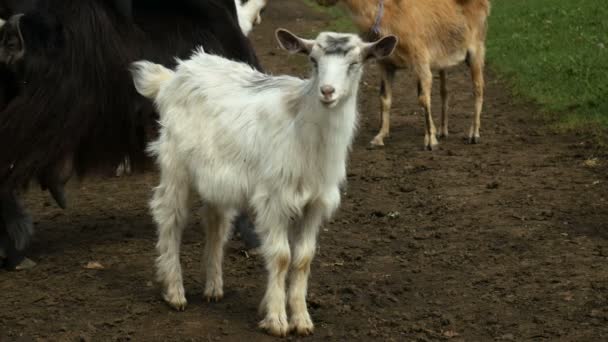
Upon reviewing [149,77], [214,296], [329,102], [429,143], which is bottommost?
[429,143]

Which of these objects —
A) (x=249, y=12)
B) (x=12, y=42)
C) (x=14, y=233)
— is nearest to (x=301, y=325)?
(x=14, y=233)

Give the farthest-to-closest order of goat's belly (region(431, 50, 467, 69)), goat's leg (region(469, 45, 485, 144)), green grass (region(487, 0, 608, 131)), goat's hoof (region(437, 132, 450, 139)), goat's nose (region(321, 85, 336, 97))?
1. green grass (region(487, 0, 608, 131))
2. goat's hoof (region(437, 132, 450, 139))
3. goat's belly (region(431, 50, 467, 69))
4. goat's leg (region(469, 45, 485, 144))
5. goat's nose (region(321, 85, 336, 97))

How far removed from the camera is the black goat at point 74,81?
6359 millimetres

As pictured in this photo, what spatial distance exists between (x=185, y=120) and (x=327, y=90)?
39.9 inches

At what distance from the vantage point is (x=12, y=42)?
631 centimetres

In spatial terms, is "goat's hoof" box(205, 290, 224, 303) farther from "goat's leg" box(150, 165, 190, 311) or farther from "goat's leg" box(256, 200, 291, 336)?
"goat's leg" box(256, 200, 291, 336)

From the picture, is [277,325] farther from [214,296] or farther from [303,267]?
[214,296]

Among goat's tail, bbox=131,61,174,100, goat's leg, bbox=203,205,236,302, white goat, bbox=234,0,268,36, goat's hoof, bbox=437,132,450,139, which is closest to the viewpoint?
goat's leg, bbox=203,205,236,302

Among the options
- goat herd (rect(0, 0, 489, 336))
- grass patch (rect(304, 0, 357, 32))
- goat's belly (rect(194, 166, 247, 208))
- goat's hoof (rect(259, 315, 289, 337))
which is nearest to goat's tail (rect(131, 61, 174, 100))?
goat herd (rect(0, 0, 489, 336))

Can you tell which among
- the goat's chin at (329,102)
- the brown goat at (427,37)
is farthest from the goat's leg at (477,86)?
the goat's chin at (329,102)

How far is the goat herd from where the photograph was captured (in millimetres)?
5191

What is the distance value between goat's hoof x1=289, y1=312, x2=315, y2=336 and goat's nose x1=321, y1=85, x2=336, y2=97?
3.57ft

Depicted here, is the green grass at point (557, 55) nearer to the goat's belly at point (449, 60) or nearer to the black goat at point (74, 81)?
the goat's belly at point (449, 60)

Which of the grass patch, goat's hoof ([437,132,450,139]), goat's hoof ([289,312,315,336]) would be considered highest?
goat's hoof ([289,312,315,336])
